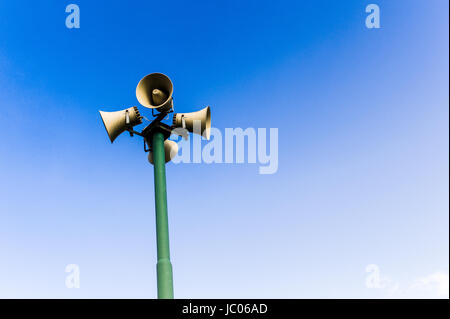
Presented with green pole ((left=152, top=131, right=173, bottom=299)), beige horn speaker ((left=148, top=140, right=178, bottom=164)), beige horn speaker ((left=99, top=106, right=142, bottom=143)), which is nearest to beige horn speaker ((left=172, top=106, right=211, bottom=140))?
green pole ((left=152, top=131, right=173, bottom=299))

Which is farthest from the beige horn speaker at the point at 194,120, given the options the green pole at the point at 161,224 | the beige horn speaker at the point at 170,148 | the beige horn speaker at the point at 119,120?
the beige horn speaker at the point at 119,120

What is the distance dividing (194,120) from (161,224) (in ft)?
8.61

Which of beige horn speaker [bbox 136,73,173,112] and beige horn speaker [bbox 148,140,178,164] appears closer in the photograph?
beige horn speaker [bbox 136,73,173,112]

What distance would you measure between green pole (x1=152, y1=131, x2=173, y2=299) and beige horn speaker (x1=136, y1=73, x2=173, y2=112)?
2.49 ft

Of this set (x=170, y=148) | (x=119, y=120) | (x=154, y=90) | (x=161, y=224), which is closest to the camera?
(x=161, y=224)

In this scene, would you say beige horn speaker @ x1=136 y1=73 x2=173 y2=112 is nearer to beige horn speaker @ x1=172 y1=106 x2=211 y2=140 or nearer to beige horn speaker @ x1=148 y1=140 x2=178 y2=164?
beige horn speaker @ x1=172 y1=106 x2=211 y2=140

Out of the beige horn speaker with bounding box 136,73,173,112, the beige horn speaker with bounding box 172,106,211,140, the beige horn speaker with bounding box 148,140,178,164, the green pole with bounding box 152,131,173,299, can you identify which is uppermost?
the beige horn speaker with bounding box 136,73,173,112

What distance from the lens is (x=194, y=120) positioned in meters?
10.5

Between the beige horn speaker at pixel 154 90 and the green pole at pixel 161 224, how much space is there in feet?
2.49

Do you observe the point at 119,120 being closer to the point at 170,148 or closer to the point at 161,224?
the point at 170,148

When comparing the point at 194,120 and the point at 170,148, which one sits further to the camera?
the point at 170,148

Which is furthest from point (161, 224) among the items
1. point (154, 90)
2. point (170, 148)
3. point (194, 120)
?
point (154, 90)

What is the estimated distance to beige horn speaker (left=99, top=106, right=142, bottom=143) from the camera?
10.2 m
